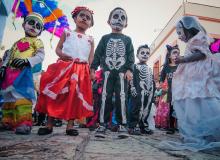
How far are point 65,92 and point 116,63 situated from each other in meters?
1.15

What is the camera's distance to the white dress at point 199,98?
3084 mm

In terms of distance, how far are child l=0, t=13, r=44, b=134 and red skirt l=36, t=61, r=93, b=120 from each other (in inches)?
14.4

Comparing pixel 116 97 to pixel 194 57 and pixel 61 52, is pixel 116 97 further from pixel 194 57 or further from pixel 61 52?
pixel 194 57

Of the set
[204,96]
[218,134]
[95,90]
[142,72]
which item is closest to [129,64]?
[142,72]

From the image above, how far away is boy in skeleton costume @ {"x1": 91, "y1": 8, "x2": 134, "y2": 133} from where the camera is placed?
4387mm

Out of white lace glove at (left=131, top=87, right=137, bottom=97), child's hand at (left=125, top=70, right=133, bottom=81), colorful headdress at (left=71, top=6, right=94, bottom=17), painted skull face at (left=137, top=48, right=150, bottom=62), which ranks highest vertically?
colorful headdress at (left=71, top=6, right=94, bottom=17)

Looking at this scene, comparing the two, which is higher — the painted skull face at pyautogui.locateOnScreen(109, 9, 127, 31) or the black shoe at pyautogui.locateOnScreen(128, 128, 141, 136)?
the painted skull face at pyautogui.locateOnScreen(109, 9, 127, 31)

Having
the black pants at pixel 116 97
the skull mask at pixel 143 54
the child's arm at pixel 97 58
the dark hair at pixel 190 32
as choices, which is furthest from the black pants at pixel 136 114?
the dark hair at pixel 190 32

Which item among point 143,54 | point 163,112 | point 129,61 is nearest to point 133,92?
point 143,54

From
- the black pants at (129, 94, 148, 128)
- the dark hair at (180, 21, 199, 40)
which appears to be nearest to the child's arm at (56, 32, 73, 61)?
the dark hair at (180, 21, 199, 40)

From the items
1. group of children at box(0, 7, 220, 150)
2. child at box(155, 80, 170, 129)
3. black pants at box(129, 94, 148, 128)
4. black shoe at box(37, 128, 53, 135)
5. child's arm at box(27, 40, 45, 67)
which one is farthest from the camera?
child at box(155, 80, 170, 129)

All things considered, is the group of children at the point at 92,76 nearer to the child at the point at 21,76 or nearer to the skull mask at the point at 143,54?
the child at the point at 21,76

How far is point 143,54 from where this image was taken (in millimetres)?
6016

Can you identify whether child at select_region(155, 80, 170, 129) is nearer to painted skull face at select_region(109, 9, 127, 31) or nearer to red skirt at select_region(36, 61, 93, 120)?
painted skull face at select_region(109, 9, 127, 31)
